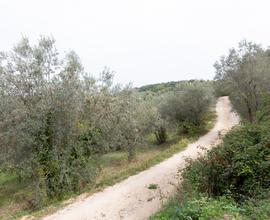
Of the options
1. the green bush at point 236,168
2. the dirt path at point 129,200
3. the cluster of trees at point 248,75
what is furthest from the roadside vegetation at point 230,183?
the cluster of trees at point 248,75

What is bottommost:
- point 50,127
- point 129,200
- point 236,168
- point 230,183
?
point 129,200

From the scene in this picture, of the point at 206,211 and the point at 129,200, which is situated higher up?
the point at 206,211

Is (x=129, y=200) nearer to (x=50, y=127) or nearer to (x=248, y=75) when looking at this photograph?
(x=50, y=127)

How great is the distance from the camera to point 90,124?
19.2 metres

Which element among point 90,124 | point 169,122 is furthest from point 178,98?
point 90,124

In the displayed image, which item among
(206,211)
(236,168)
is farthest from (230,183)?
(206,211)

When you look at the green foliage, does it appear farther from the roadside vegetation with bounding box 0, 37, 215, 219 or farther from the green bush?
the roadside vegetation with bounding box 0, 37, 215, 219

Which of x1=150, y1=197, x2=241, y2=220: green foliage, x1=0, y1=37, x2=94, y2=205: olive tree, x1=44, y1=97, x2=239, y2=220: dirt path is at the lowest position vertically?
x1=44, y1=97, x2=239, y2=220: dirt path

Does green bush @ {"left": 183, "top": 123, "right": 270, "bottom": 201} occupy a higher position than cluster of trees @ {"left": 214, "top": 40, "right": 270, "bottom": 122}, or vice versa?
cluster of trees @ {"left": 214, "top": 40, "right": 270, "bottom": 122}

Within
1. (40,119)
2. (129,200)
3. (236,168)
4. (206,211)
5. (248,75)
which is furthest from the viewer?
(248,75)

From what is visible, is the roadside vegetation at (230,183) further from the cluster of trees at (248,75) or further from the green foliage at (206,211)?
the cluster of trees at (248,75)

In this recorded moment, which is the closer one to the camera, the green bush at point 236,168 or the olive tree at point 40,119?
the green bush at point 236,168

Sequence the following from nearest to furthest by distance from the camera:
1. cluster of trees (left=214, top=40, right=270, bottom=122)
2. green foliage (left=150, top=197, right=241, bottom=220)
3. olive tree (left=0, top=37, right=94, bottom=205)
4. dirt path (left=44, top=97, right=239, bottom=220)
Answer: green foliage (left=150, top=197, right=241, bottom=220) → dirt path (left=44, top=97, right=239, bottom=220) → olive tree (left=0, top=37, right=94, bottom=205) → cluster of trees (left=214, top=40, right=270, bottom=122)

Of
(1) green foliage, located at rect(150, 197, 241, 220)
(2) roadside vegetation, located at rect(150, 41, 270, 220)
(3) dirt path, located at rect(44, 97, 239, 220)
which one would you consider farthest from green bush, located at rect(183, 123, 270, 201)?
(3) dirt path, located at rect(44, 97, 239, 220)
